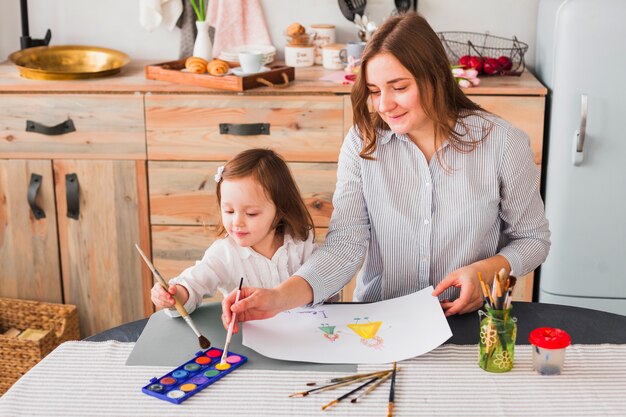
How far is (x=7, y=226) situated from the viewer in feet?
9.83

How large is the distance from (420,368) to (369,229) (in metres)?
0.53

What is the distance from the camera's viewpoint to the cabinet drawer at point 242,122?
2756mm

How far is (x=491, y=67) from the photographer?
113 inches

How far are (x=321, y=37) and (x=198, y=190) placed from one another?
2.44 ft

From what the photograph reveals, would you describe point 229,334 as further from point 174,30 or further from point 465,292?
point 174,30

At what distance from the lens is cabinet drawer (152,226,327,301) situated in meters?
2.92

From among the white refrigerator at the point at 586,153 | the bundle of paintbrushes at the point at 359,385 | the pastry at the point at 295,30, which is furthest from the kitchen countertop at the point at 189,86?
the bundle of paintbrushes at the point at 359,385

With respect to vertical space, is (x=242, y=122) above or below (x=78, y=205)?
above

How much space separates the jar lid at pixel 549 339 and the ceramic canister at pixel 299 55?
189 centimetres

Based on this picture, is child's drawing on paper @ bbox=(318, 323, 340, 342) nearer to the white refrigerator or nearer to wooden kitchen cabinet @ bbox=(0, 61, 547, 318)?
wooden kitchen cabinet @ bbox=(0, 61, 547, 318)

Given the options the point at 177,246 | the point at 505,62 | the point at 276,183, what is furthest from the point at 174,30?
the point at 276,183

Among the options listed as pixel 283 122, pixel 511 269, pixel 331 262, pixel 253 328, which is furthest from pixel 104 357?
pixel 283 122

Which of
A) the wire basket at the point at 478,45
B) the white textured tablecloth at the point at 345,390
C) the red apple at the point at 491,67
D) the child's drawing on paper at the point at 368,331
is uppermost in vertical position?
the wire basket at the point at 478,45

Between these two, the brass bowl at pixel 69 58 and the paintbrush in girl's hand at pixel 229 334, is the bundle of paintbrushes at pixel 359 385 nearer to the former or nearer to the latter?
the paintbrush in girl's hand at pixel 229 334
